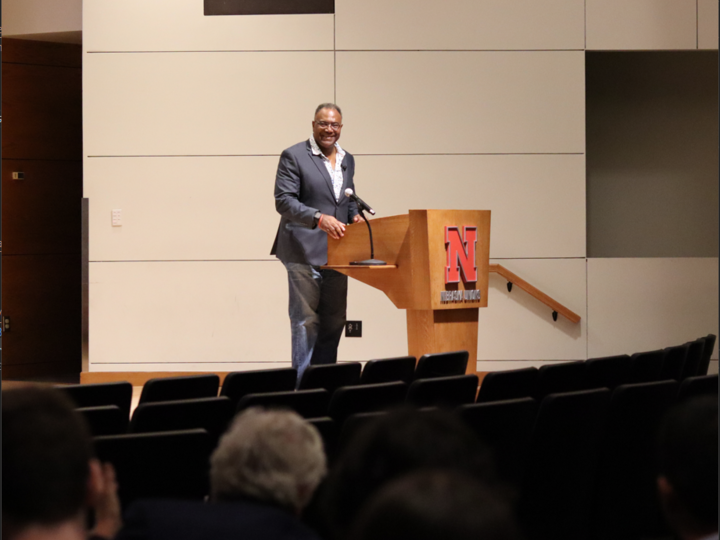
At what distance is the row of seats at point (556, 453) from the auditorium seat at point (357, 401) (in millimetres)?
39

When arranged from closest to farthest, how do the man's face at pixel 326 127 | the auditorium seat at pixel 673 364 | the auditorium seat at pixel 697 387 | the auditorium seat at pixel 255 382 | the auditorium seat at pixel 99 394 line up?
the auditorium seat at pixel 697 387 → the auditorium seat at pixel 99 394 → the auditorium seat at pixel 255 382 → the auditorium seat at pixel 673 364 → the man's face at pixel 326 127

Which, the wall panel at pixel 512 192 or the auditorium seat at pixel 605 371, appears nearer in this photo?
the auditorium seat at pixel 605 371

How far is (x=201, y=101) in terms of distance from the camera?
5.85 m

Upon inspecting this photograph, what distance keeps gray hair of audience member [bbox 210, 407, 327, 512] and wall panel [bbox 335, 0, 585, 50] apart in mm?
5033

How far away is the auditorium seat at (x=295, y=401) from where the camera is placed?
7.27 ft

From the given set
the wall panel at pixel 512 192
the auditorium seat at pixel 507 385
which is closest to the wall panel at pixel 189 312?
→ the wall panel at pixel 512 192

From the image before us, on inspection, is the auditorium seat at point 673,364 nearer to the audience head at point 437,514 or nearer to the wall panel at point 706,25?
the audience head at point 437,514

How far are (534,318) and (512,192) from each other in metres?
0.98

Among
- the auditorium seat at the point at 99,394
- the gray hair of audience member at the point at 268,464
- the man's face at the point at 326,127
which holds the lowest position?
the auditorium seat at the point at 99,394

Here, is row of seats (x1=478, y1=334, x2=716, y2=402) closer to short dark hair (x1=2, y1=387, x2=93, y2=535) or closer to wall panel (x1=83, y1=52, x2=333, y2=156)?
short dark hair (x1=2, y1=387, x2=93, y2=535)

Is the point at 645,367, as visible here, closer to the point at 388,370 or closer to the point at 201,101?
the point at 388,370

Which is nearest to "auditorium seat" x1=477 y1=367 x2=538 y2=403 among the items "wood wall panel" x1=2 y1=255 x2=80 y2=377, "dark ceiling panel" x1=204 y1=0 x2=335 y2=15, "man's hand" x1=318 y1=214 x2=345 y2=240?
"man's hand" x1=318 y1=214 x2=345 y2=240

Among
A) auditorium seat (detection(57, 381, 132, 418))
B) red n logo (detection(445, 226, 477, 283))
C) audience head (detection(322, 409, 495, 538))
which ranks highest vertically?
red n logo (detection(445, 226, 477, 283))

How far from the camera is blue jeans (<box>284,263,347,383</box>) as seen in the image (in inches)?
167
